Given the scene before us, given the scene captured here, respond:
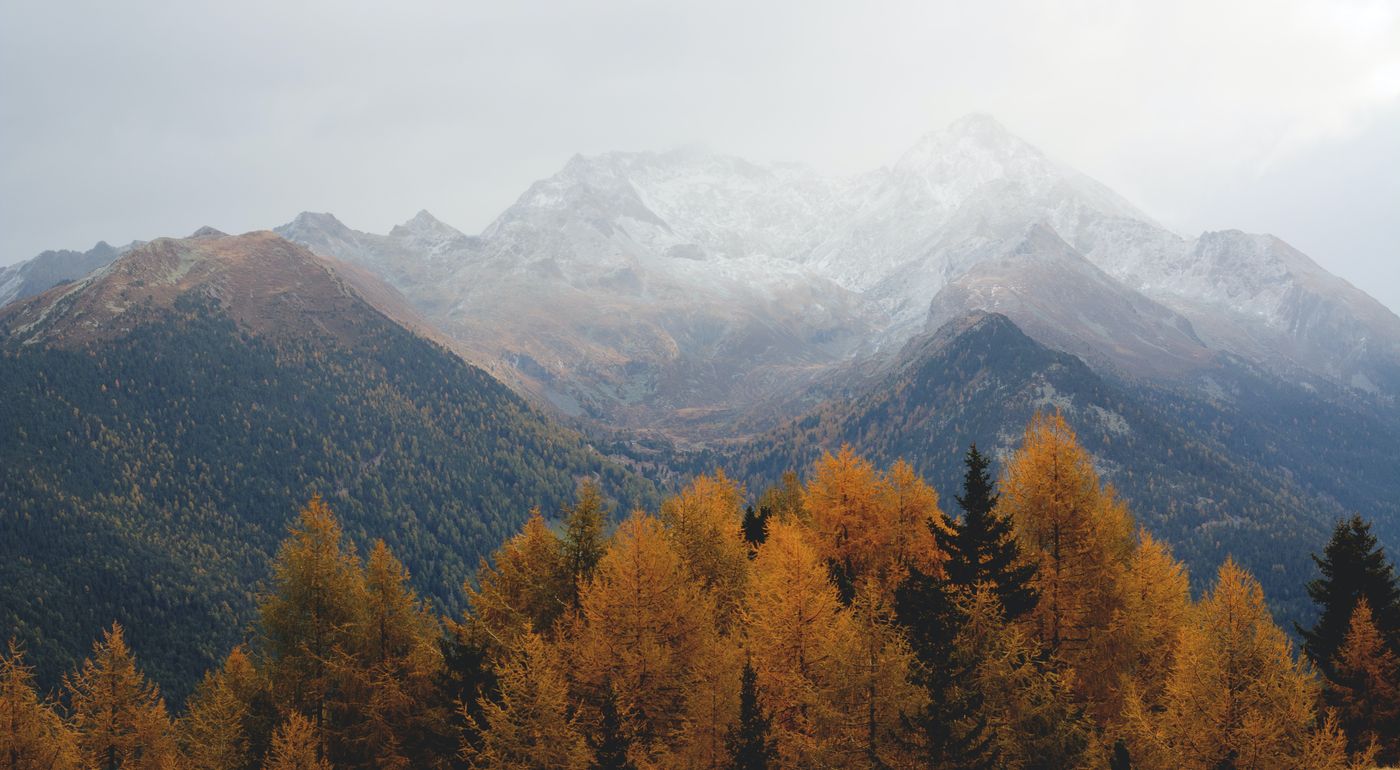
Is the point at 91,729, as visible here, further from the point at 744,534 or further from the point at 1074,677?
the point at 1074,677

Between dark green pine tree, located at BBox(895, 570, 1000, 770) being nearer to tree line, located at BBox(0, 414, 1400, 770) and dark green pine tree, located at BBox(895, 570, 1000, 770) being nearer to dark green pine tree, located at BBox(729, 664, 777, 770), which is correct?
tree line, located at BBox(0, 414, 1400, 770)

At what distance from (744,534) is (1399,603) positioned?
118ft

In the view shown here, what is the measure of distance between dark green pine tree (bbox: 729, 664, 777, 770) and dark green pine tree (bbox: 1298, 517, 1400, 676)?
31.1 metres

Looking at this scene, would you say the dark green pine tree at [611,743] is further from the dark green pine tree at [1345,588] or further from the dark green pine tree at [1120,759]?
the dark green pine tree at [1345,588]

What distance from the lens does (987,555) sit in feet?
128

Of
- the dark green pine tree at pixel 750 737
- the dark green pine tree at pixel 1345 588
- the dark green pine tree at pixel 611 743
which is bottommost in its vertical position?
the dark green pine tree at pixel 611 743

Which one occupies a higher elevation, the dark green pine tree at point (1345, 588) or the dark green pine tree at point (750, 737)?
the dark green pine tree at point (1345, 588)

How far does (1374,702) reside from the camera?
4375 cm

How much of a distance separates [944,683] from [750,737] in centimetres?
765

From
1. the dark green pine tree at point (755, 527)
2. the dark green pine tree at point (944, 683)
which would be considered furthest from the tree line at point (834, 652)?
the dark green pine tree at point (755, 527)

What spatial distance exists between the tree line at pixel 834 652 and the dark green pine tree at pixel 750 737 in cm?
11

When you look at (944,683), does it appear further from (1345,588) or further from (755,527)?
(755,527)

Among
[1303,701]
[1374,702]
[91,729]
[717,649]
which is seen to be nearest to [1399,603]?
[1374,702]

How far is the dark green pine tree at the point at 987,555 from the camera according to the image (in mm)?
38250
